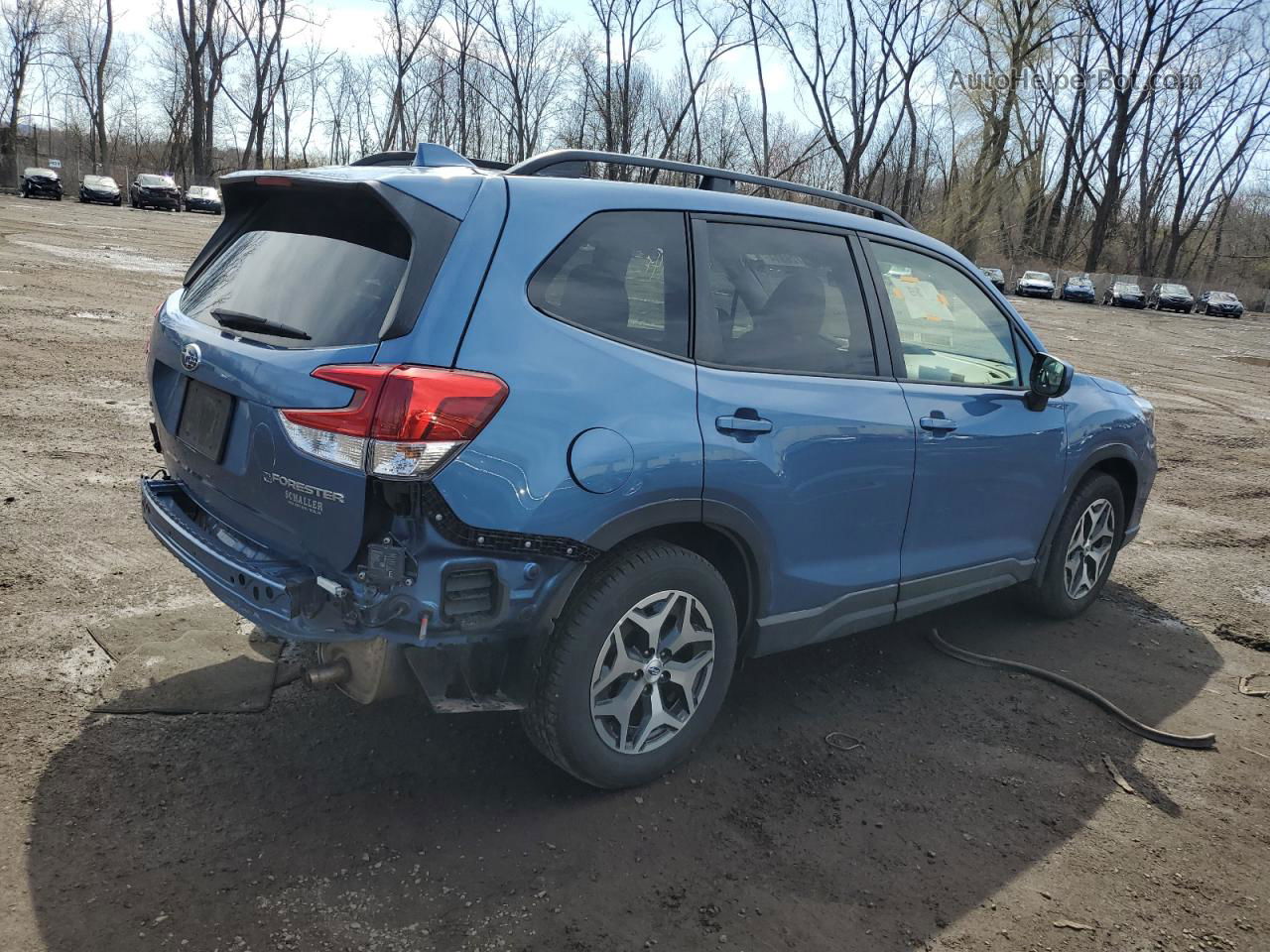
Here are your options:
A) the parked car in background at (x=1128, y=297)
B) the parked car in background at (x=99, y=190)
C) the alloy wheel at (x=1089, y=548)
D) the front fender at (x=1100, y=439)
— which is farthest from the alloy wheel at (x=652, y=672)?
the parked car in background at (x=99, y=190)

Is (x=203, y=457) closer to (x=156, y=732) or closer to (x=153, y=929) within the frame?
(x=156, y=732)

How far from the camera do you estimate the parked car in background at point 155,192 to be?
47.1 m

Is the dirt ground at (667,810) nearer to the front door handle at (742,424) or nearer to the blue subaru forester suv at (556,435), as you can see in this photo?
the blue subaru forester suv at (556,435)

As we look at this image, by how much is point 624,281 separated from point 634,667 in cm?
118

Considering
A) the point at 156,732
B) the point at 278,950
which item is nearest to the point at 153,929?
the point at 278,950

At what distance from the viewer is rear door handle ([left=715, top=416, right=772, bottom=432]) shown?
119 inches

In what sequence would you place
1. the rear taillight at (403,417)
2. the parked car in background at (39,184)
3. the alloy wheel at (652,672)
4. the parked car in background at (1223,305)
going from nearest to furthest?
the rear taillight at (403,417), the alloy wheel at (652,672), the parked car in background at (39,184), the parked car in background at (1223,305)

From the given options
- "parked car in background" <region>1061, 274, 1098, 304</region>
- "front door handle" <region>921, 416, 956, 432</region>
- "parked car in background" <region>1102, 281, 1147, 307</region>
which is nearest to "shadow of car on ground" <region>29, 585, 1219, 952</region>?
"front door handle" <region>921, 416, 956, 432</region>

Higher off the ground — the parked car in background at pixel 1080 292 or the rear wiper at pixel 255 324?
the parked car in background at pixel 1080 292

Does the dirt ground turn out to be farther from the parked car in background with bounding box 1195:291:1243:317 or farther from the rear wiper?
the parked car in background with bounding box 1195:291:1243:317

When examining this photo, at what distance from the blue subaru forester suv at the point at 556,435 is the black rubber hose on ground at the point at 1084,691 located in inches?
26.5

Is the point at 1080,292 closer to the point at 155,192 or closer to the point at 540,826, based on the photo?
the point at 155,192

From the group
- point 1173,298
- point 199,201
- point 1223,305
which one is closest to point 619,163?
point 1173,298

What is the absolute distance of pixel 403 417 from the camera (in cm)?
246
